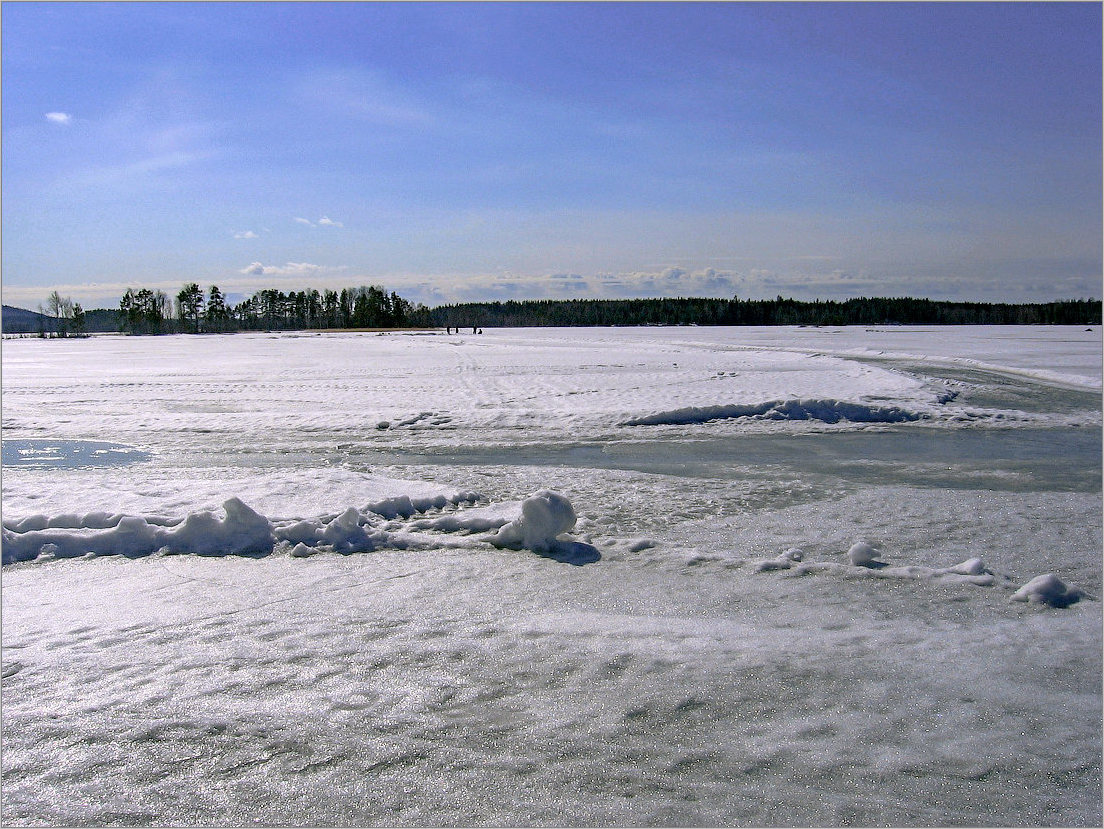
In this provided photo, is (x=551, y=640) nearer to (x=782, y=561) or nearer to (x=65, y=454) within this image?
(x=782, y=561)

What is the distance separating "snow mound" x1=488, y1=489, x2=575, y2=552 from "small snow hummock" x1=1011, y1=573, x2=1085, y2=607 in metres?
2.62

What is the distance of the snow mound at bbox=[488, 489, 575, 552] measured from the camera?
4789mm

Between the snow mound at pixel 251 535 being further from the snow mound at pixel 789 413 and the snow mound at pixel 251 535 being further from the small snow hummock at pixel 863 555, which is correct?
the snow mound at pixel 789 413

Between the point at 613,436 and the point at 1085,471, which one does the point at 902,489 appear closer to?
the point at 1085,471

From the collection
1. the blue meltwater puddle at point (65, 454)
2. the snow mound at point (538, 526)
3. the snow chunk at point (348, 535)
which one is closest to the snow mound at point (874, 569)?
the snow mound at point (538, 526)

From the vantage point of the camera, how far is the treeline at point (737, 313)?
115 meters

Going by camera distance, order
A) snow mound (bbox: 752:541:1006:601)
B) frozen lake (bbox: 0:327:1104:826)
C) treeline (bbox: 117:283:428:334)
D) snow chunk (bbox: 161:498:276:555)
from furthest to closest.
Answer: treeline (bbox: 117:283:428:334), snow chunk (bbox: 161:498:276:555), snow mound (bbox: 752:541:1006:601), frozen lake (bbox: 0:327:1104:826)

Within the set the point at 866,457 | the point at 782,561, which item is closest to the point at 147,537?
the point at 782,561

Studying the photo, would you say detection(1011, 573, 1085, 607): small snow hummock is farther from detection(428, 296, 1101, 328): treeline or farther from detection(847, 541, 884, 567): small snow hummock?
detection(428, 296, 1101, 328): treeline

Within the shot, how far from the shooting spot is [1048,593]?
3812 millimetres

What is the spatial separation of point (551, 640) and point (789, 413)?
28.9ft

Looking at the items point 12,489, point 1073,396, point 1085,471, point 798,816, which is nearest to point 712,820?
point 798,816

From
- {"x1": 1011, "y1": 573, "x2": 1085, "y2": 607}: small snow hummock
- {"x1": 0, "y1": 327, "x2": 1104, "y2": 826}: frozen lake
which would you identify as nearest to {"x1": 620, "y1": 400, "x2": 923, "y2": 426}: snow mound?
{"x1": 0, "y1": 327, "x2": 1104, "y2": 826}: frozen lake

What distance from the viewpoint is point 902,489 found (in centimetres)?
643
